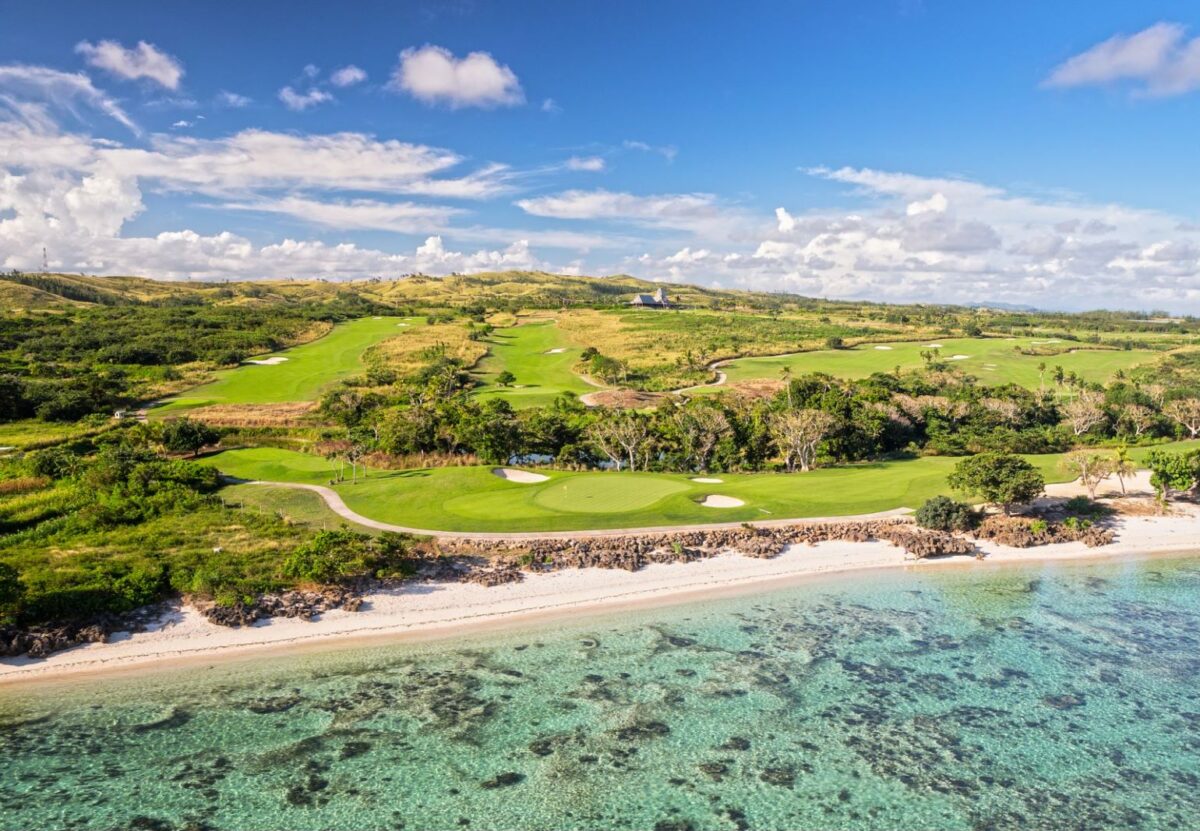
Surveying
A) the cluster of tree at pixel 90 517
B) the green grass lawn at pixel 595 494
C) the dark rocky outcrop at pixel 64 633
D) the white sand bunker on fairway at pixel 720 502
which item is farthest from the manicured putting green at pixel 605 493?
the dark rocky outcrop at pixel 64 633

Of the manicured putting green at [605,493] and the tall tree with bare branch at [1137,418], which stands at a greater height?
the tall tree with bare branch at [1137,418]

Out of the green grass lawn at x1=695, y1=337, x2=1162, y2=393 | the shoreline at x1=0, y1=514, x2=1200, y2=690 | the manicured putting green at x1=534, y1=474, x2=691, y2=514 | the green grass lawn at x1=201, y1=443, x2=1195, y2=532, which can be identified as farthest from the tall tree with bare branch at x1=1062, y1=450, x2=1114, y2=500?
the green grass lawn at x1=695, y1=337, x2=1162, y2=393

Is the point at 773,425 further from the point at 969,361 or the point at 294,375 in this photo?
the point at 969,361

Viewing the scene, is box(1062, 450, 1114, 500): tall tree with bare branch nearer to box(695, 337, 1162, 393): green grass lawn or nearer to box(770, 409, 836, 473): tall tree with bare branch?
box(770, 409, 836, 473): tall tree with bare branch

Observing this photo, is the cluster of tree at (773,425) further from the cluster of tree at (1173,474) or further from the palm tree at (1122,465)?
the cluster of tree at (1173,474)

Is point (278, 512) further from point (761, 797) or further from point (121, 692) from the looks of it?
point (761, 797)

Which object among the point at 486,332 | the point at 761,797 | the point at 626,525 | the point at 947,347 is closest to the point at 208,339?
the point at 486,332

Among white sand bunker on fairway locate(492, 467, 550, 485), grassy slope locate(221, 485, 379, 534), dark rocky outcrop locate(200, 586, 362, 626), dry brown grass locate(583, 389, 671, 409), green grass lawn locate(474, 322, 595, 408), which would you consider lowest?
dark rocky outcrop locate(200, 586, 362, 626)
